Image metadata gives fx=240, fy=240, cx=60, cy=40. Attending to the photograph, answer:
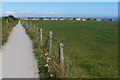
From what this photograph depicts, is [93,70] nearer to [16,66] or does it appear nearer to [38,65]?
[38,65]

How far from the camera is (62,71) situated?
729 cm

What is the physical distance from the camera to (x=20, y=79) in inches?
297

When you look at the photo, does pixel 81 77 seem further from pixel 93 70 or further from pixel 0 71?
pixel 0 71

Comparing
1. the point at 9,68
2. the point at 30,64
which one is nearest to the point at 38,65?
the point at 30,64

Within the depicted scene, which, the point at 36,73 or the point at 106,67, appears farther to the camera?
the point at 106,67

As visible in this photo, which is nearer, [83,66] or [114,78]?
[114,78]

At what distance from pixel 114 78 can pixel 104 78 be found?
40 cm

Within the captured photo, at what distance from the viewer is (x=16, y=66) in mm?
9391

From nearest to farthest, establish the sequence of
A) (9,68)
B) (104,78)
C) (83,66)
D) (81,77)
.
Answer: (81,77) → (104,78) → (9,68) → (83,66)

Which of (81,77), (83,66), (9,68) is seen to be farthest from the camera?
(83,66)

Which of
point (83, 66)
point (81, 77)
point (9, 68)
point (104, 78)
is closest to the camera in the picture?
point (81, 77)

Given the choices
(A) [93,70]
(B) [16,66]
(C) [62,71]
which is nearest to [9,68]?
(B) [16,66]

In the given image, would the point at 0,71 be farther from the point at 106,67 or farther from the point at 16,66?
the point at 106,67

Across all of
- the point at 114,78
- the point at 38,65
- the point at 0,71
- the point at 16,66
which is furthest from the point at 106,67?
the point at 0,71
